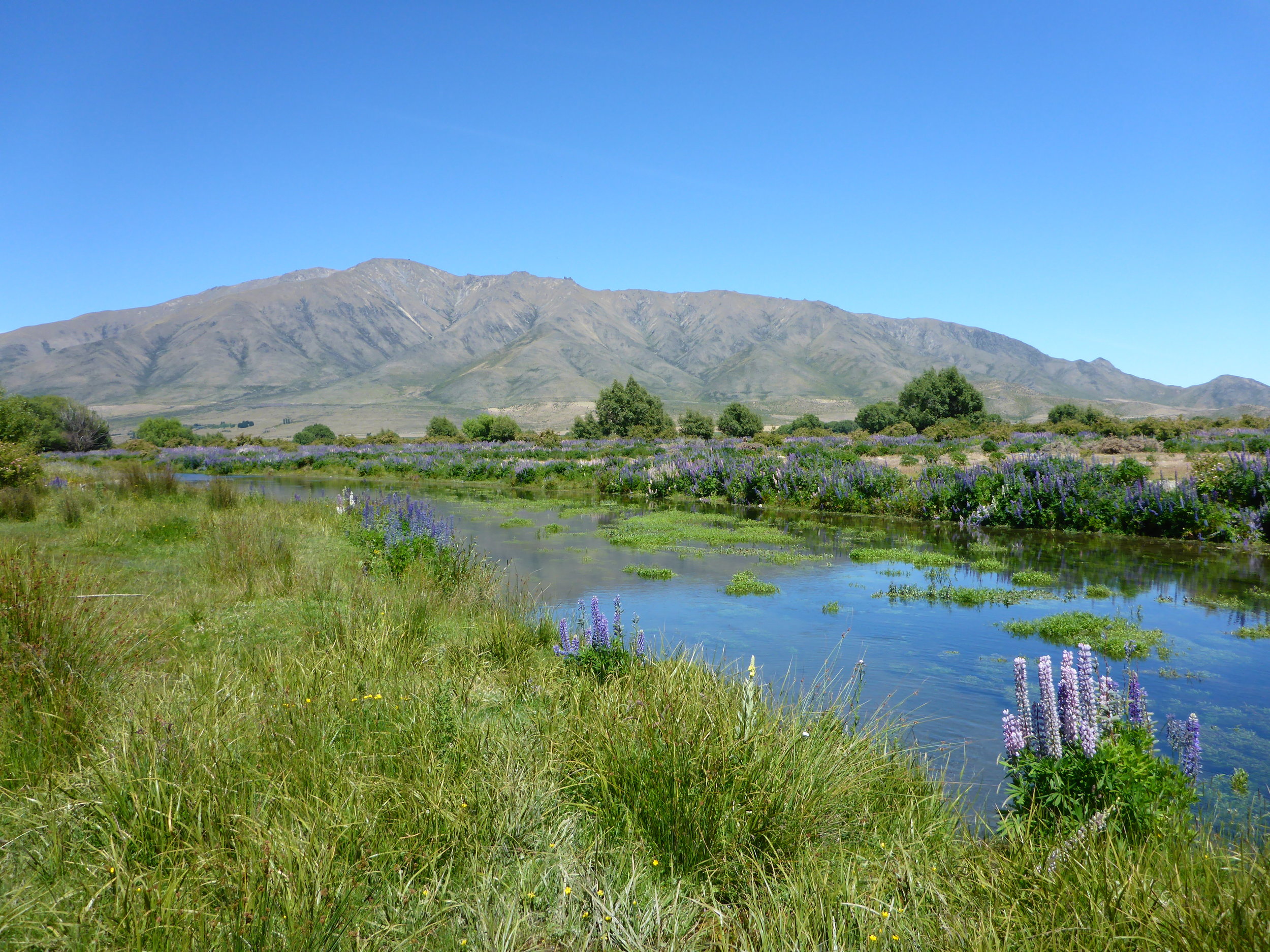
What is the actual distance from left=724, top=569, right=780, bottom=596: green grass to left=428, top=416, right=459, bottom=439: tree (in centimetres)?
4443

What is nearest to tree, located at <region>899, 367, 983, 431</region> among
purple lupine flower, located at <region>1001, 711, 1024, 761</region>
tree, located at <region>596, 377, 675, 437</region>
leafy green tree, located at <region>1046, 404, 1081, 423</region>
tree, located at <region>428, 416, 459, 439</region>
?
leafy green tree, located at <region>1046, 404, 1081, 423</region>

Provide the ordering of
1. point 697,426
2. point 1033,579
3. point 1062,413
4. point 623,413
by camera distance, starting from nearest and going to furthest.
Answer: point 1033,579 < point 697,426 < point 1062,413 < point 623,413

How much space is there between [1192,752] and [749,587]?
710 cm

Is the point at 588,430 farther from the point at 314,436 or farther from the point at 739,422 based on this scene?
the point at 314,436

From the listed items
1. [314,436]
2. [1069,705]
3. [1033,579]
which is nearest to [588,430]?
[314,436]

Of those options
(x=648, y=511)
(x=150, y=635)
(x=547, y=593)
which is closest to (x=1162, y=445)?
(x=648, y=511)

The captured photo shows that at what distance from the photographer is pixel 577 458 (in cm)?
3225

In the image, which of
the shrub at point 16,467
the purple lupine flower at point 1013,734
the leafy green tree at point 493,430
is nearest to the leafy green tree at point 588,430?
the leafy green tree at point 493,430

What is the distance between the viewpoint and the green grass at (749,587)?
412 inches

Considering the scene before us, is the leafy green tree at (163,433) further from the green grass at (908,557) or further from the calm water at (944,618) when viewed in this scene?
the green grass at (908,557)

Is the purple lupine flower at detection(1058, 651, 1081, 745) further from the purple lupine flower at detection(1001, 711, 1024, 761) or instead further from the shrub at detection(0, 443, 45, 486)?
the shrub at detection(0, 443, 45, 486)

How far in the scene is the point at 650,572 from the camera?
1188 cm

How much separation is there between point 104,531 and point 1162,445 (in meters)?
30.9

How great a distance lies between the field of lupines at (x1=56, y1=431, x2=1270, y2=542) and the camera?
1416 centimetres
